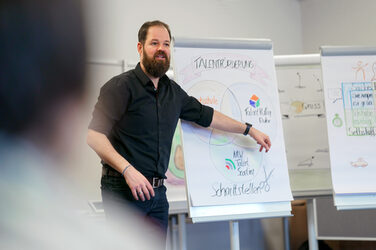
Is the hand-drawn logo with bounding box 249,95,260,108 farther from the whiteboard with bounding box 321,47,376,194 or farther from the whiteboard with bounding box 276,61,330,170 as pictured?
the whiteboard with bounding box 276,61,330,170

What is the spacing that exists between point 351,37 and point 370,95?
68.8 inches

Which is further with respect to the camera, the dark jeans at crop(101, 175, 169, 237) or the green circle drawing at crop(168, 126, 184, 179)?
the green circle drawing at crop(168, 126, 184, 179)

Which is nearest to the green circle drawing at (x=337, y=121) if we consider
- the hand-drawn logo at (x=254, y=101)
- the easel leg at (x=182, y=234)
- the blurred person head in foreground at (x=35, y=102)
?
the hand-drawn logo at (x=254, y=101)

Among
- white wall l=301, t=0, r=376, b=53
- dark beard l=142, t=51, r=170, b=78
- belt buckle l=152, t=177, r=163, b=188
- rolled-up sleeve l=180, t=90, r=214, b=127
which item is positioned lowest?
belt buckle l=152, t=177, r=163, b=188

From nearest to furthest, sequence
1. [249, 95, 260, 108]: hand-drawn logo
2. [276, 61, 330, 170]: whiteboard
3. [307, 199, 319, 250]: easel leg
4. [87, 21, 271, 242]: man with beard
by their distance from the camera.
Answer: [87, 21, 271, 242]: man with beard
[249, 95, 260, 108]: hand-drawn logo
[307, 199, 319, 250]: easel leg
[276, 61, 330, 170]: whiteboard

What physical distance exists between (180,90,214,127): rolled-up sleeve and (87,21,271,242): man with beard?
0.06m

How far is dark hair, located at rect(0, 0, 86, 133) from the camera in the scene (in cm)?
27

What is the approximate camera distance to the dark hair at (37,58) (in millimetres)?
270

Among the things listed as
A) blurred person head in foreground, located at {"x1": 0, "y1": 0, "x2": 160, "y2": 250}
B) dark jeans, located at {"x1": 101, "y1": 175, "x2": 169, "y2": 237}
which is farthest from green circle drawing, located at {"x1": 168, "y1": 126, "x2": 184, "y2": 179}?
blurred person head in foreground, located at {"x1": 0, "y1": 0, "x2": 160, "y2": 250}

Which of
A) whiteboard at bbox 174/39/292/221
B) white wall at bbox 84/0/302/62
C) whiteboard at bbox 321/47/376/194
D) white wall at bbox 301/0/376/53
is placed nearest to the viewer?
whiteboard at bbox 174/39/292/221

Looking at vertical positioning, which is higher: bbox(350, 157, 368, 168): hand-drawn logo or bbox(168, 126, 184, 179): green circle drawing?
bbox(168, 126, 184, 179): green circle drawing

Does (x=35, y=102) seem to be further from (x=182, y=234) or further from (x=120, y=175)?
(x=182, y=234)

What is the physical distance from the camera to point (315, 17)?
15.3 feet

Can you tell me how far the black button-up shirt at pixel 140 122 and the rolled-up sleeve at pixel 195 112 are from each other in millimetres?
138
